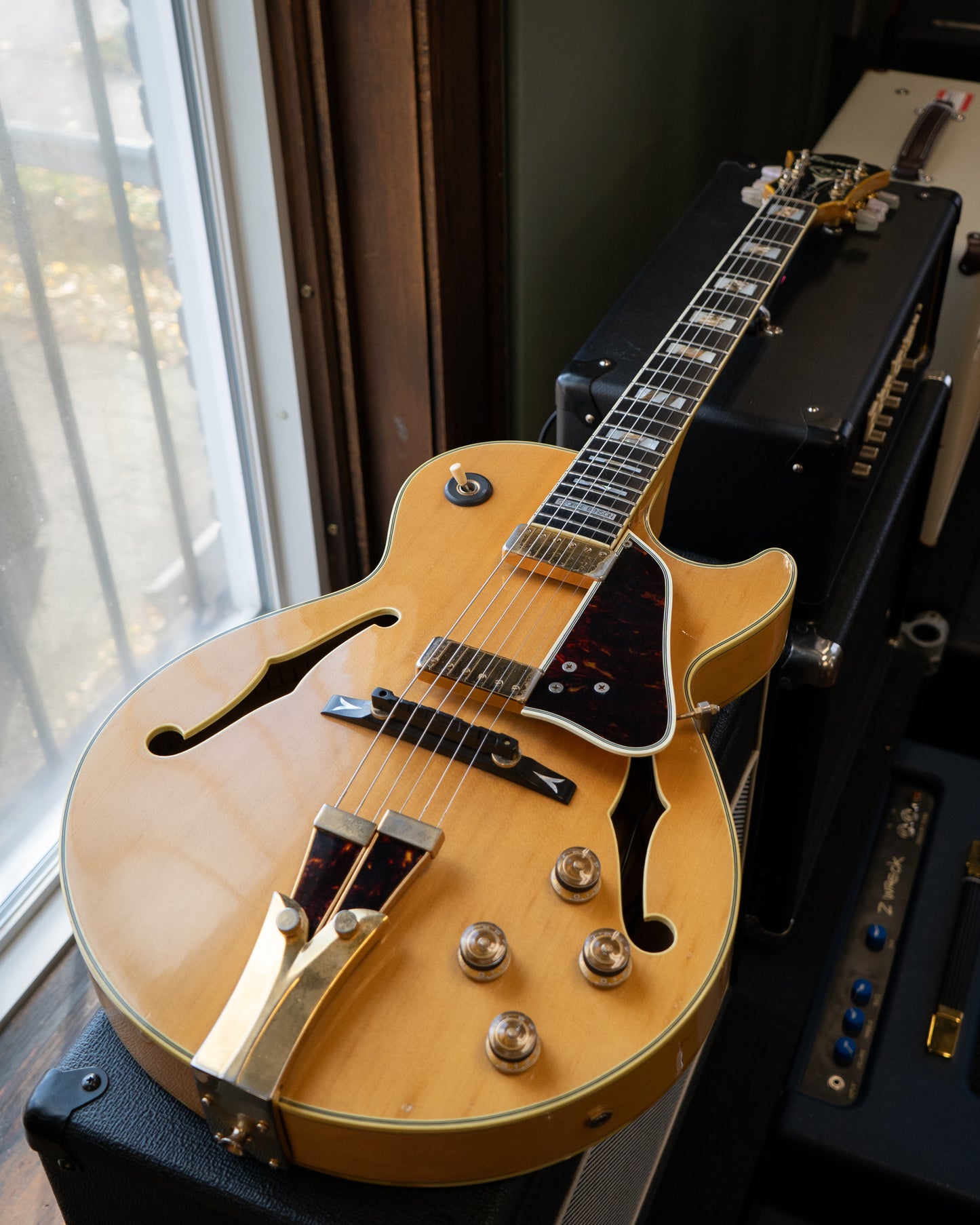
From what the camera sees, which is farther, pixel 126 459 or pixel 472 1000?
pixel 126 459

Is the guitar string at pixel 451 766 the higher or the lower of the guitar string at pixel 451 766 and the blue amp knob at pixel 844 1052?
the higher

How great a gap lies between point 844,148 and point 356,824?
108 centimetres

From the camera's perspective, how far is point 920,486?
1.21 meters

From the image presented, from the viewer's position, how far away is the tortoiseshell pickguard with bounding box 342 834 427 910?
0.54m

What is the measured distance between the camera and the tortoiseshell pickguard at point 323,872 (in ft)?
1.76

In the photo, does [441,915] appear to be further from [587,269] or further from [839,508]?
[587,269]

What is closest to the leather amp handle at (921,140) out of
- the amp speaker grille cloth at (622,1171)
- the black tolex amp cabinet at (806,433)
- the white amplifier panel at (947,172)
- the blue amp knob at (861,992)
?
the white amplifier panel at (947,172)

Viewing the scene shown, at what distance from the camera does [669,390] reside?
2.77 feet

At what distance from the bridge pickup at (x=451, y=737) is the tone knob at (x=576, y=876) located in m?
0.05

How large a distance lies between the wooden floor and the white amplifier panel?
104 centimetres

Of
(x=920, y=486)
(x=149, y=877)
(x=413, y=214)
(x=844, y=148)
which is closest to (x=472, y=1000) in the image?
(x=149, y=877)

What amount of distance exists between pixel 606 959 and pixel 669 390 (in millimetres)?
469

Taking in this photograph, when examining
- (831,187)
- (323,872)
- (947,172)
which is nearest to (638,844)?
(323,872)

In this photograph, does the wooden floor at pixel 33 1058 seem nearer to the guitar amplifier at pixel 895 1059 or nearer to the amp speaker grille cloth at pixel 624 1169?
the amp speaker grille cloth at pixel 624 1169
